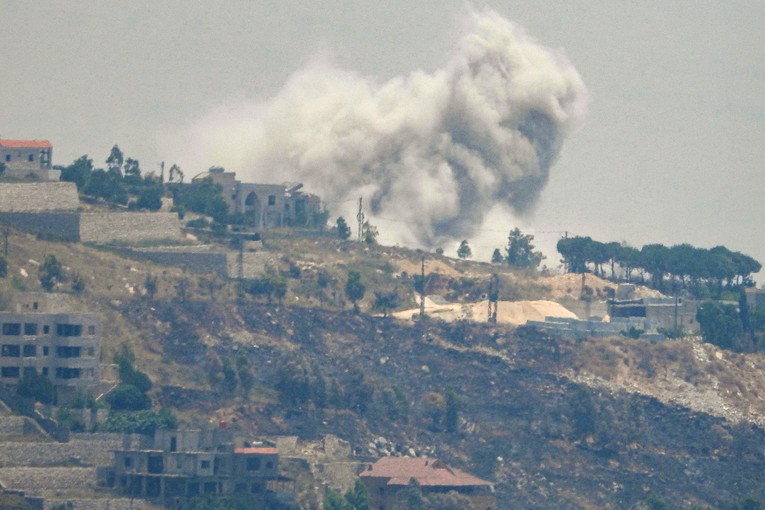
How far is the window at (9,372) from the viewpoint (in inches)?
7023

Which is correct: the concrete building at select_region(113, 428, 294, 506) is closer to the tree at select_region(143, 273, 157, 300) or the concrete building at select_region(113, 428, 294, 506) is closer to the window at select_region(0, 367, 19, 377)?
the window at select_region(0, 367, 19, 377)

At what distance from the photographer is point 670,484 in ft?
630

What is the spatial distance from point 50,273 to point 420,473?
29.9m

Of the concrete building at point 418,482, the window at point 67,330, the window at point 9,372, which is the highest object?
the window at point 67,330

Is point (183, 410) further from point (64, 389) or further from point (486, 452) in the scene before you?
point (486, 452)

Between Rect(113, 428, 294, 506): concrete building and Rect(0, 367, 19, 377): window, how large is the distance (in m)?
11.1

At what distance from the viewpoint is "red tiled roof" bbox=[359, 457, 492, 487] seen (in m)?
177

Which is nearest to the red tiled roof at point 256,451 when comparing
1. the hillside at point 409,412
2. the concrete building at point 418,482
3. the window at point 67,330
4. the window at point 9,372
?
the concrete building at point 418,482

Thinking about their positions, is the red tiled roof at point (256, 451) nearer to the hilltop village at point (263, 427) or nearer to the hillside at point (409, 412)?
the hilltop village at point (263, 427)

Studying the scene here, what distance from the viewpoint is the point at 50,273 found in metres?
193

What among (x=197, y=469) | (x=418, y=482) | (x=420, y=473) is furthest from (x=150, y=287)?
(x=418, y=482)

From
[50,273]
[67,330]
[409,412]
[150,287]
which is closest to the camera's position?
[67,330]

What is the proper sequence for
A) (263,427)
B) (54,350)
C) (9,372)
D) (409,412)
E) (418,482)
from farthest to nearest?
1. (409,412)
2. (263,427)
3. (54,350)
4. (9,372)
5. (418,482)

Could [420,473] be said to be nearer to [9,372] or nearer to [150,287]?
[9,372]
